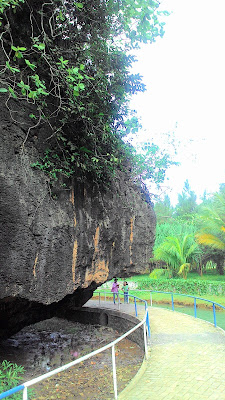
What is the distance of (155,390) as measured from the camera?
15.6 feet

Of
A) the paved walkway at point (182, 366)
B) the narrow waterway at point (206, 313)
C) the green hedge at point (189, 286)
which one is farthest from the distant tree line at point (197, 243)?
the paved walkway at point (182, 366)

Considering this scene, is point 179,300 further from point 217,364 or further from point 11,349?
point 217,364

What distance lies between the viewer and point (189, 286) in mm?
20406

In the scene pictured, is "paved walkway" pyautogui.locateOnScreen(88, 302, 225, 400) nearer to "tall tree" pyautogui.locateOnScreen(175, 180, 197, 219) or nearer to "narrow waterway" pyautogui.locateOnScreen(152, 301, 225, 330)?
"narrow waterway" pyautogui.locateOnScreen(152, 301, 225, 330)

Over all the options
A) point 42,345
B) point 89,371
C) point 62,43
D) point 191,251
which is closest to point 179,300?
point 191,251

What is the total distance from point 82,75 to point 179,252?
19695 millimetres

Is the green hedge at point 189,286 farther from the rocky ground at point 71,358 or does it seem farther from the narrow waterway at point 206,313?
the rocky ground at point 71,358

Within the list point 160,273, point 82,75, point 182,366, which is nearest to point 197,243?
point 160,273

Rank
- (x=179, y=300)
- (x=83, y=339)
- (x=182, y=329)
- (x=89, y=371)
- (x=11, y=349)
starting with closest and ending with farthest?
(x=89, y=371)
(x=182, y=329)
(x=11, y=349)
(x=83, y=339)
(x=179, y=300)

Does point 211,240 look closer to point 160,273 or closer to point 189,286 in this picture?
point 189,286

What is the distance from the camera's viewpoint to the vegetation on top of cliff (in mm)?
5230

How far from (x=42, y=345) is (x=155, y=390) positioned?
6586 millimetres

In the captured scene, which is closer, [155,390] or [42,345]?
[155,390]

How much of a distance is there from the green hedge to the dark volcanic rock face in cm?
1389
